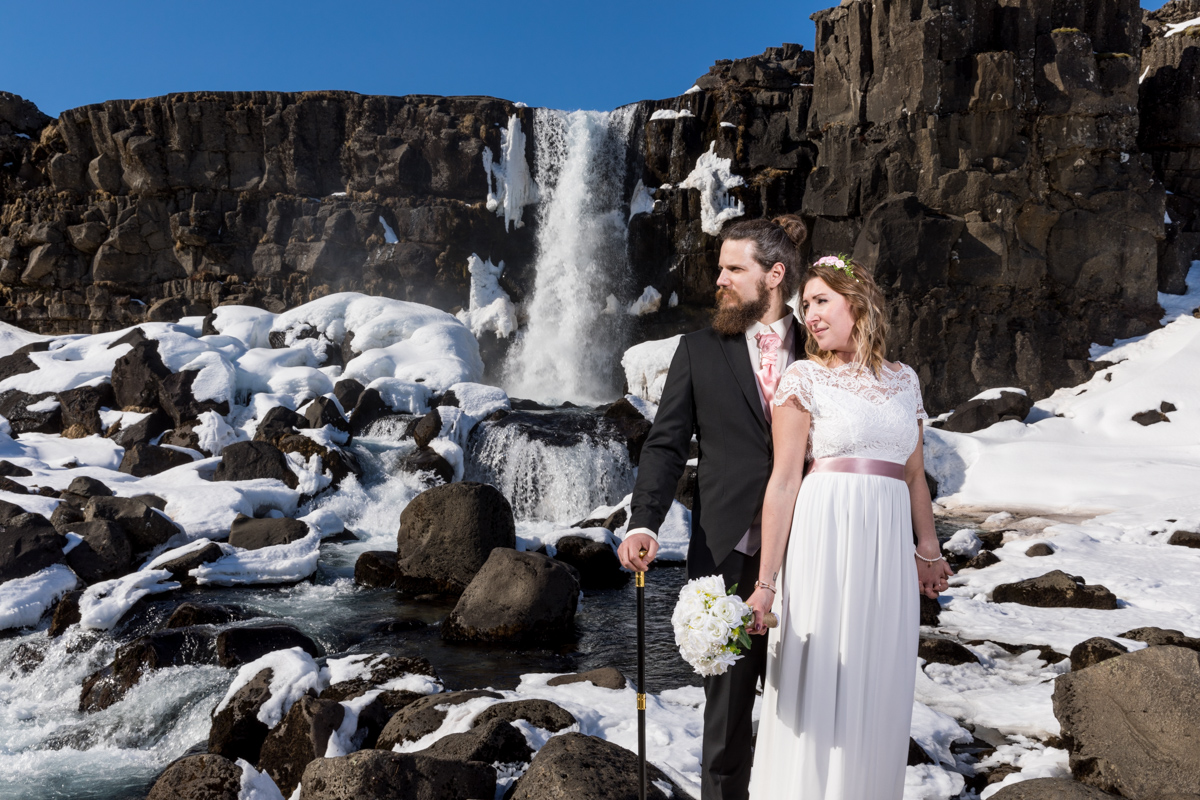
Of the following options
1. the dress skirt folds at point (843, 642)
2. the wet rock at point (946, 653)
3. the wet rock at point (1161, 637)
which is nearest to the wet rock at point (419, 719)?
the dress skirt folds at point (843, 642)

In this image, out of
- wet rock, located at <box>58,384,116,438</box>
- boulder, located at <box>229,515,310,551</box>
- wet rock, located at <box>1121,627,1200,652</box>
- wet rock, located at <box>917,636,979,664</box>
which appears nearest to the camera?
wet rock, located at <box>1121,627,1200,652</box>

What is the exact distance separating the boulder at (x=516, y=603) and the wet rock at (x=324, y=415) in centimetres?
724

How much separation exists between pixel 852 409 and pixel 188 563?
8.51 metres

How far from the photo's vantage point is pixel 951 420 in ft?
56.4

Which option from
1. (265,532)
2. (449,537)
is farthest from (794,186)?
(265,532)

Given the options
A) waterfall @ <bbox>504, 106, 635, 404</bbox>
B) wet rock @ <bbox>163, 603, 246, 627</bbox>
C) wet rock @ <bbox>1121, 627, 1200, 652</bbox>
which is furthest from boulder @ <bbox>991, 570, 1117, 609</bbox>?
waterfall @ <bbox>504, 106, 635, 404</bbox>

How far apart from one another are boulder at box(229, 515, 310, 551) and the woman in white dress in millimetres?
8411

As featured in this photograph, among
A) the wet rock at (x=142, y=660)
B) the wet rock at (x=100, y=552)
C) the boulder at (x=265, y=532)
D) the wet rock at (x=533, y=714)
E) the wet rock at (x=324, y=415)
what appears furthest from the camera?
the wet rock at (x=324, y=415)

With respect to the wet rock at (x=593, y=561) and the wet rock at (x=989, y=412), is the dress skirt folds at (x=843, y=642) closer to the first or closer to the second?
the wet rock at (x=593, y=561)

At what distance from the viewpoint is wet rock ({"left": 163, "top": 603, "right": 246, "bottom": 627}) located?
720cm

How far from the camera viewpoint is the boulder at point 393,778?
10.9 ft

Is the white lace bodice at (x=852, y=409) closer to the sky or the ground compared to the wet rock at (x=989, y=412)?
closer to the sky

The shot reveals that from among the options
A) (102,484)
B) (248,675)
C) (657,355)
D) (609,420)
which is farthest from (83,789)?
(657,355)

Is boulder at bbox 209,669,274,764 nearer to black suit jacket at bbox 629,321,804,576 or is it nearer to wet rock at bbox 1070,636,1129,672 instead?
black suit jacket at bbox 629,321,804,576
